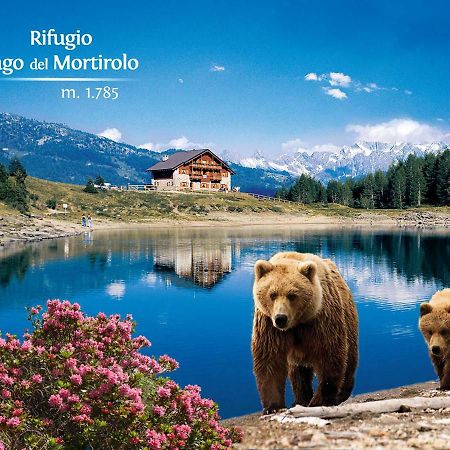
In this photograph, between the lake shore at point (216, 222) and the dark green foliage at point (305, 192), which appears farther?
the dark green foliage at point (305, 192)

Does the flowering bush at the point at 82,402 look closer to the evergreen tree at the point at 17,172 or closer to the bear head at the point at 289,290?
the bear head at the point at 289,290

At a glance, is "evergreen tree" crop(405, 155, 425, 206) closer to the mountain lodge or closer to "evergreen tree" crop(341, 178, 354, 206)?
"evergreen tree" crop(341, 178, 354, 206)

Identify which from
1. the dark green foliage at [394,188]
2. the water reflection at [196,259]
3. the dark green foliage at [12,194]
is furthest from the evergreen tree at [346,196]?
the water reflection at [196,259]

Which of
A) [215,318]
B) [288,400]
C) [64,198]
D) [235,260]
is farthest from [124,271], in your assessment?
[64,198]

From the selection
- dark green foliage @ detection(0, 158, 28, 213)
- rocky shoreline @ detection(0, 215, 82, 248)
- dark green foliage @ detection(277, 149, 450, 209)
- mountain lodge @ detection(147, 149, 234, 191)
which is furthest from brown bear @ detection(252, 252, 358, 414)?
dark green foliage @ detection(277, 149, 450, 209)

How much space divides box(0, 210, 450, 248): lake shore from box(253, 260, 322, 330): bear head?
59.9 meters

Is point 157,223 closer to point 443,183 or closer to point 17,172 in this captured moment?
point 17,172

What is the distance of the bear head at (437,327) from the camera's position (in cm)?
1059

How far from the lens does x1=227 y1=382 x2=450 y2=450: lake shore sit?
5.70 m

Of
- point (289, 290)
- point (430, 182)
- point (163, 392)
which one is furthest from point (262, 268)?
point (430, 182)

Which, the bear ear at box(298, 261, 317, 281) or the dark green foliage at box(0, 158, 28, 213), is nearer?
the bear ear at box(298, 261, 317, 281)

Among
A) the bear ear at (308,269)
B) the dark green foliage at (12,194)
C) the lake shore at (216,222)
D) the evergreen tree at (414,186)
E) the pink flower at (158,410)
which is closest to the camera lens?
the pink flower at (158,410)

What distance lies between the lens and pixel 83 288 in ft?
120

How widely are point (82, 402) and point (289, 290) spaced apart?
3060 millimetres
